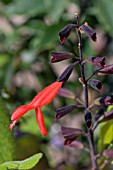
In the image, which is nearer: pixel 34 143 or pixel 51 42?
pixel 34 143

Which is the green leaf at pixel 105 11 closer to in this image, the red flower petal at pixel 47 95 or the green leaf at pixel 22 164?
the red flower petal at pixel 47 95

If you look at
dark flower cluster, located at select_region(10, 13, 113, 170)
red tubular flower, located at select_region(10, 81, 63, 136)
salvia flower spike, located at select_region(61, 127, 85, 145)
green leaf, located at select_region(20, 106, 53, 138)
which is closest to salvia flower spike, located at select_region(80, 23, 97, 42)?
dark flower cluster, located at select_region(10, 13, 113, 170)

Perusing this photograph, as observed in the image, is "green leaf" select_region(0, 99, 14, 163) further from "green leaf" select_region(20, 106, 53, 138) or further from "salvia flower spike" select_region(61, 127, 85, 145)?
"green leaf" select_region(20, 106, 53, 138)

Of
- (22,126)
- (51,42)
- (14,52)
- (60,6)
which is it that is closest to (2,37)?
(14,52)

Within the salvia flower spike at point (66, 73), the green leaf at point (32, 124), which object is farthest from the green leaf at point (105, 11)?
the salvia flower spike at point (66, 73)

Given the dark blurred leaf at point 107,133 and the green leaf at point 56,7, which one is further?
the green leaf at point 56,7

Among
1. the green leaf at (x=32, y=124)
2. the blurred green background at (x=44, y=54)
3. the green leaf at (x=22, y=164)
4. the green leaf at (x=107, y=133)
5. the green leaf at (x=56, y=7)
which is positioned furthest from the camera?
the green leaf at (x=56, y=7)

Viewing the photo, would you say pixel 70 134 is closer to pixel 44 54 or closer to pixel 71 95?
pixel 71 95

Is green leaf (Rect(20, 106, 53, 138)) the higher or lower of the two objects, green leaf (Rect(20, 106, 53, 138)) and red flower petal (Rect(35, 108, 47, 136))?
the lower

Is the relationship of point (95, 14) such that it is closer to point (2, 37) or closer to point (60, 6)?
point (60, 6)
